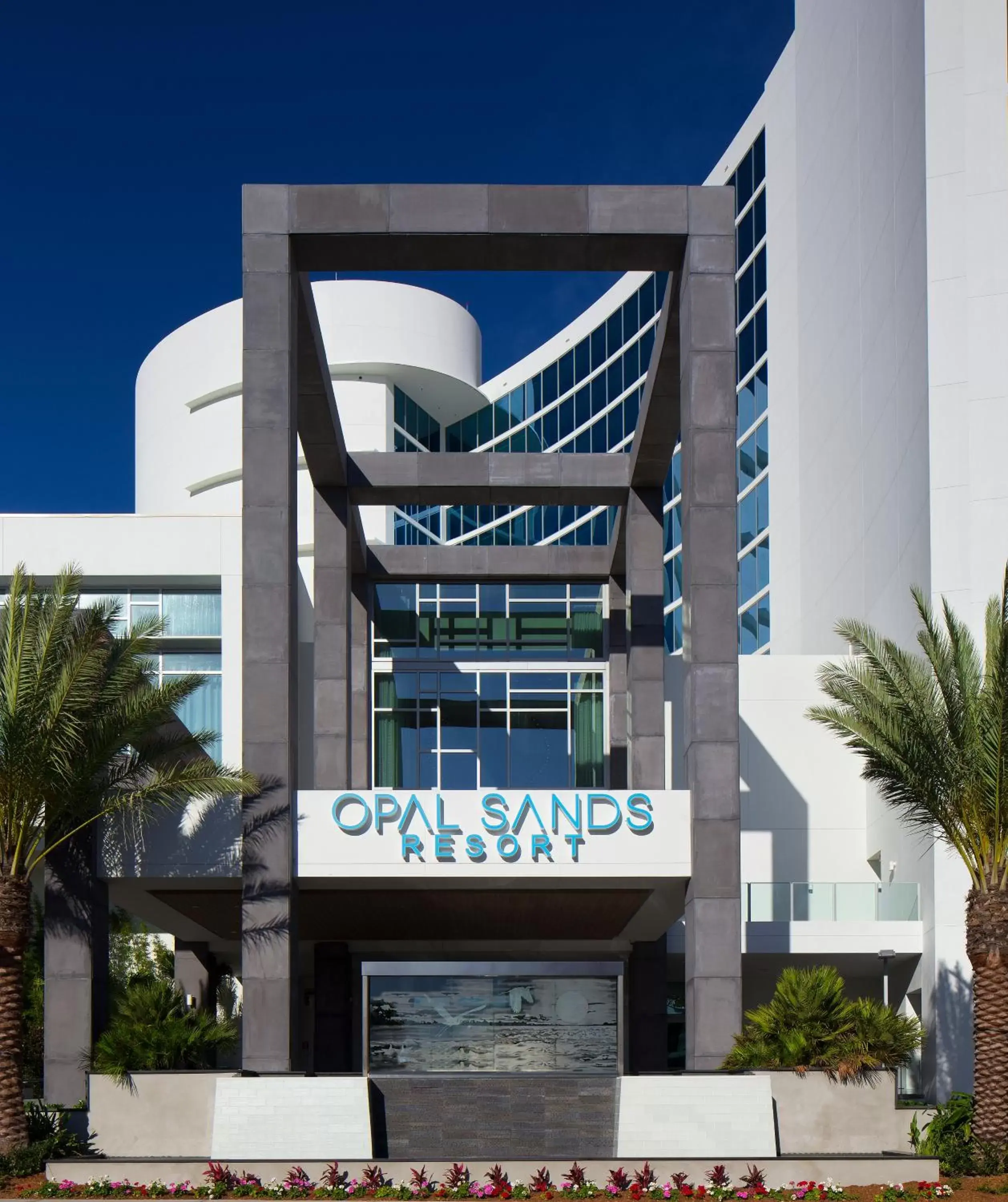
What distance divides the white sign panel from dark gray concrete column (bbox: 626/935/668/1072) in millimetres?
9408

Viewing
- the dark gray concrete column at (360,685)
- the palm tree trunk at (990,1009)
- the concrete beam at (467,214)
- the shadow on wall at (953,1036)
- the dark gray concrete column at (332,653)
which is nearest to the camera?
the palm tree trunk at (990,1009)

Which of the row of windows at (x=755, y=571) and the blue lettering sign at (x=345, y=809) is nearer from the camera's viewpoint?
the blue lettering sign at (x=345, y=809)

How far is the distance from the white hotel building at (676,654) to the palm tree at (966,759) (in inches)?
122

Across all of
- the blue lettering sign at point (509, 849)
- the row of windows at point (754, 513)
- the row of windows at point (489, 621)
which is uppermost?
the row of windows at point (754, 513)

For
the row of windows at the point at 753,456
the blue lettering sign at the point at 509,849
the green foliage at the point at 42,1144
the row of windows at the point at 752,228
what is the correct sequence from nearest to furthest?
1. the green foliage at the point at 42,1144
2. the blue lettering sign at the point at 509,849
3. the row of windows at the point at 753,456
4. the row of windows at the point at 752,228

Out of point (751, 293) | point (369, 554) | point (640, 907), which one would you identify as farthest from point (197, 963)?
point (751, 293)

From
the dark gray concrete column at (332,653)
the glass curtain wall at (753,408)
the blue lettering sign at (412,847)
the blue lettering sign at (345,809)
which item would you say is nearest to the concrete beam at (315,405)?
the dark gray concrete column at (332,653)

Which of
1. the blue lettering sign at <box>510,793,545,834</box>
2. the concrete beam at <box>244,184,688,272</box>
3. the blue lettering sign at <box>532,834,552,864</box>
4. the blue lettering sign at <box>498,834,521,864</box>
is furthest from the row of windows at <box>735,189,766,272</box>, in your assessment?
the blue lettering sign at <box>498,834,521,864</box>

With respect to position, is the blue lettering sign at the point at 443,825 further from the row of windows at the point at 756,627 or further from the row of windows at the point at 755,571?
the row of windows at the point at 756,627

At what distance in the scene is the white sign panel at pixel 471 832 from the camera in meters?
25.3

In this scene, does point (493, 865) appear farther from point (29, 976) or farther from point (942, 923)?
point (29, 976)

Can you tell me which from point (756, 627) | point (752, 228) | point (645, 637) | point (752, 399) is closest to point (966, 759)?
point (645, 637)

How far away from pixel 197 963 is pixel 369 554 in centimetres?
1085

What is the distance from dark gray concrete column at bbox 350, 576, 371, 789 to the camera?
38750 mm
